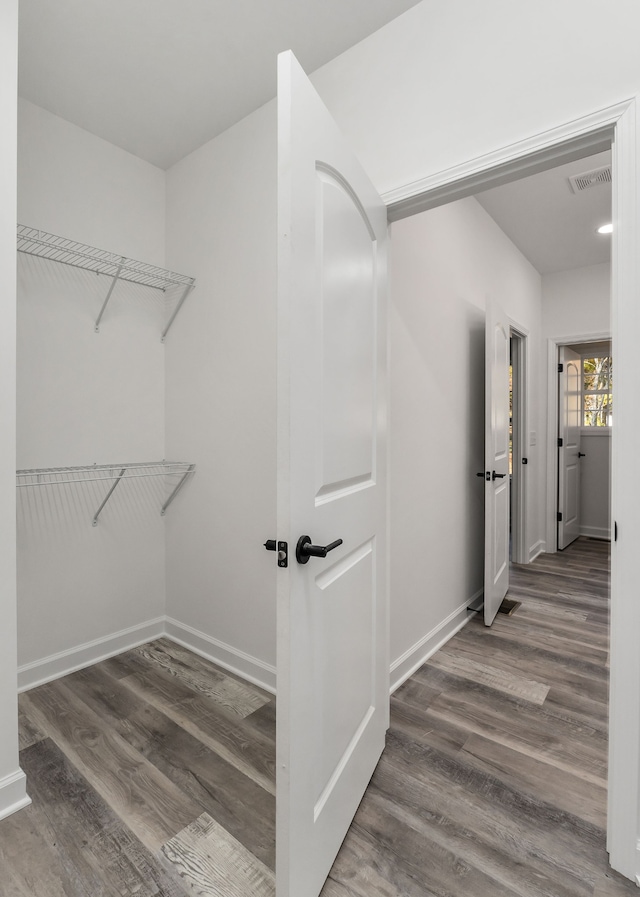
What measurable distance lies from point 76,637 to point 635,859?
7.64 ft

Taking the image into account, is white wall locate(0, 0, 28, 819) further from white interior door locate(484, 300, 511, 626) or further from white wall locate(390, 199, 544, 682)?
white interior door locate(484, 300, 511, 626)

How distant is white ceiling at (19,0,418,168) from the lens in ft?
5.48

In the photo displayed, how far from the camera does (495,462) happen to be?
3.07m

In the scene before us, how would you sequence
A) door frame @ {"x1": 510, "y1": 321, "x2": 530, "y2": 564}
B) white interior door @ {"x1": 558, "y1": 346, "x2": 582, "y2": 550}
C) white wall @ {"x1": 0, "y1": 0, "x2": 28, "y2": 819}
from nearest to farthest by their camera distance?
white wall @ {"x1": 0, "y1": 0, "x2": 28, "y2": 819} < door frame @ {"x1": 510, "y1": 321, "x2": 530, "y2": 564} < white interior door @ {"x1": 558, "y1": 346, "x2": 582, "y2": 550}

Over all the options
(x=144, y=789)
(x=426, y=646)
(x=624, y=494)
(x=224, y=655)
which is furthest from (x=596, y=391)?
(x=144, y=789)

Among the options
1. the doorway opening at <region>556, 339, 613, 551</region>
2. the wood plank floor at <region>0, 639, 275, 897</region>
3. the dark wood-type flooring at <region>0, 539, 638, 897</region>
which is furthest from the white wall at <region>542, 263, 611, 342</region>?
the wood plank floor at <region>0, 639, 275, 897</region>

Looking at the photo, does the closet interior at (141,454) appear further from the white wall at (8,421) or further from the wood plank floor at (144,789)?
the white wall at (8,421)

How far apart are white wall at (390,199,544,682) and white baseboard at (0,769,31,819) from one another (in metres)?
1.45

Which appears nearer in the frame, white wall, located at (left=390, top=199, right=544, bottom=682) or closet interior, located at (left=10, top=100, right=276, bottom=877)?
closet interior, located at (left=10, top=100, right=276, bottom=877)

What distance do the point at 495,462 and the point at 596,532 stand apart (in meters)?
3.24

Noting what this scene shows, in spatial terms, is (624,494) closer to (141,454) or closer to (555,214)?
(141,454)

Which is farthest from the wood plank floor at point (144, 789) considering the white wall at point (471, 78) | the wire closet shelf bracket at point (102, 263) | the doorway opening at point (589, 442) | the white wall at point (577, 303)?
the doorway opening at point (589, 442)

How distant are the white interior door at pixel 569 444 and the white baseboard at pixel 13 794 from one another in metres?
4.70

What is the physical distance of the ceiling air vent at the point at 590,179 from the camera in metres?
2.72
